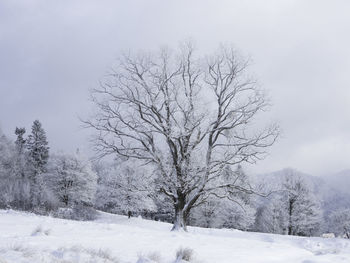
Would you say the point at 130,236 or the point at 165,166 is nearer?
the point at 130,236

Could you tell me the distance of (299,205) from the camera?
3997 centimetres

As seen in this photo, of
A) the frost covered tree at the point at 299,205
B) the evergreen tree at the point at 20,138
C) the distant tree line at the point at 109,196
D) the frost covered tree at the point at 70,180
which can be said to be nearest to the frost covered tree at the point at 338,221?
the distant tree line at the point at 109,196

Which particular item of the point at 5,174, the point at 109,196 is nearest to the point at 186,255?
the point at 109,196

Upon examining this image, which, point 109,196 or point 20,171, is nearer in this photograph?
point 109,196

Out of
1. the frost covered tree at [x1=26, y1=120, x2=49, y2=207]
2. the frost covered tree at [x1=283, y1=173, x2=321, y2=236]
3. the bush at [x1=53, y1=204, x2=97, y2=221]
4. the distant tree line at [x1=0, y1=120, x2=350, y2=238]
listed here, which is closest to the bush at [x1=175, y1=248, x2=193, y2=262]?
the bush at [x1=53, y1=204, x2=97, y2=221]

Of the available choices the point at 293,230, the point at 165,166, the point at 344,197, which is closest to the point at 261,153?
the point at 165,166

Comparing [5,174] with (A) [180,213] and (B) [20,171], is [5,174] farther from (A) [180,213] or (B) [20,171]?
(A) [180,213]

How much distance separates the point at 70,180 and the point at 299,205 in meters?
31.7

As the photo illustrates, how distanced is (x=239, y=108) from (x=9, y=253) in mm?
12656

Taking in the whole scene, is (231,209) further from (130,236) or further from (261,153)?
(130,236)

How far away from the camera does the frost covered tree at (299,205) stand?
39.3 metres

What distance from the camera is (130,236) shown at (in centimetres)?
912

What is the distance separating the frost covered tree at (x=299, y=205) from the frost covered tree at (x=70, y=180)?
27792 mm

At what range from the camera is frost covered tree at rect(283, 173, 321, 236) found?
39312 mm
